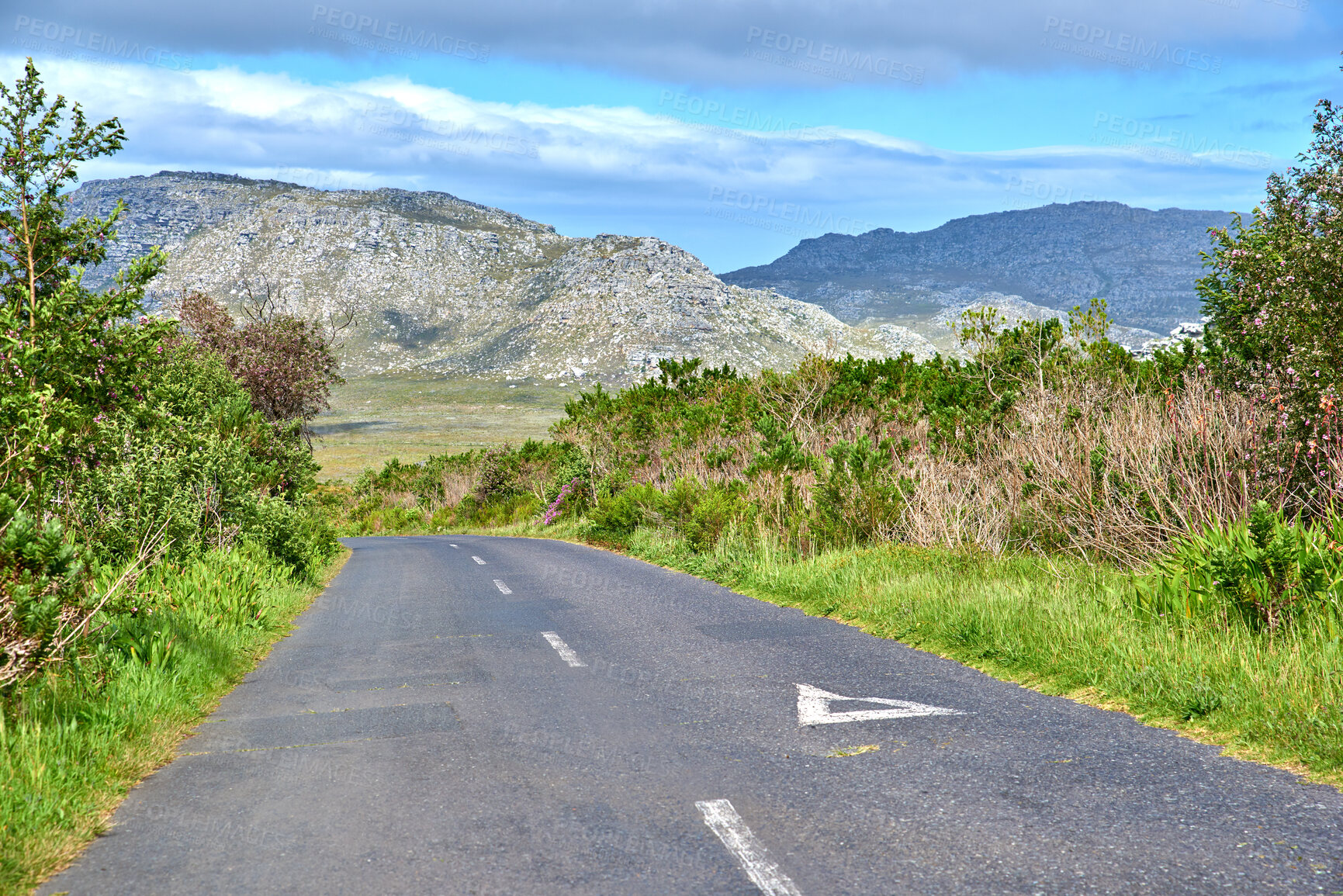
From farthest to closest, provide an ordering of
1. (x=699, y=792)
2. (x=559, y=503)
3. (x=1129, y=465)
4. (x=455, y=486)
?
(x=455, y=486) → (x=559, y=503) → (x=1129, y=465) → (x=699, y=792)

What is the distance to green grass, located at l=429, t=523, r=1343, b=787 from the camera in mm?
5078

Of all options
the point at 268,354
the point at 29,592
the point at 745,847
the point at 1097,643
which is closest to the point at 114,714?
the point at 29,592

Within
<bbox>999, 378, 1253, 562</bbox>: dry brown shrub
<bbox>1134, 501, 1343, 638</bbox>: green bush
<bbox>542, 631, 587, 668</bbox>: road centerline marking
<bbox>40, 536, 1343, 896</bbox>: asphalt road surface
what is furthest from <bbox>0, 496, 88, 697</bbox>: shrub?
<bbox>999, 378, 1253, 562</bbox>: dry brown shrub

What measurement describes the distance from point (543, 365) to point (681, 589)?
166 meters

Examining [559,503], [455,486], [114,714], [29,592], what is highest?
[29,592]

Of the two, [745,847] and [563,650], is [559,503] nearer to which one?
[563,650]

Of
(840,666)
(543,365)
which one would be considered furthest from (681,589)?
(543,365)

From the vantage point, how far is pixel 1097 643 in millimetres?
6777

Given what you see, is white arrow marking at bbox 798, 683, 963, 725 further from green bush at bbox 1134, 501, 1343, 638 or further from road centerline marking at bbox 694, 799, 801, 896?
green bush at bbox 1134, 501, 1343, 638

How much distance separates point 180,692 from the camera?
6.60 metres

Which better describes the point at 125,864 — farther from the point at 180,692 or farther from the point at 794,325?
the point at 794,325

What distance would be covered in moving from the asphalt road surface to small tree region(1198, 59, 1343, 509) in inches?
133

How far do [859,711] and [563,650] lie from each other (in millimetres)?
3443

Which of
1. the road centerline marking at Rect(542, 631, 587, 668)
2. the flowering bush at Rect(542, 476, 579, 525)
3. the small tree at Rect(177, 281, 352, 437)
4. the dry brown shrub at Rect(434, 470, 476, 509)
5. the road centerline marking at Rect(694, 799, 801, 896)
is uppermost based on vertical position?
the small tree at Rect(177, 281, 352, 437)
